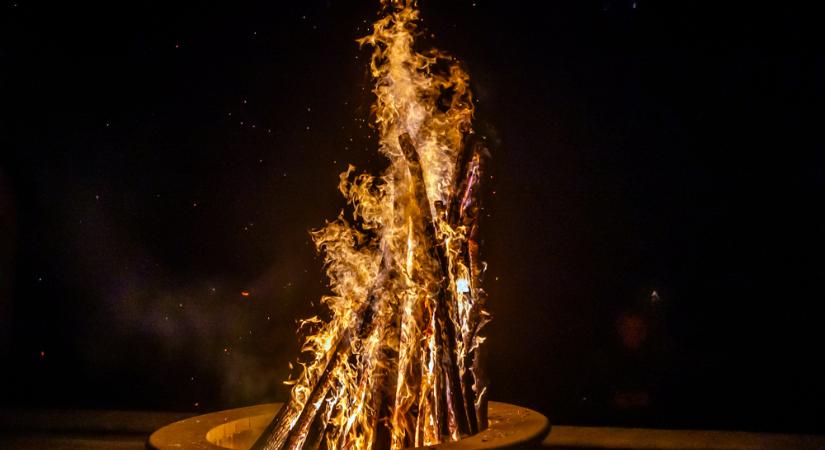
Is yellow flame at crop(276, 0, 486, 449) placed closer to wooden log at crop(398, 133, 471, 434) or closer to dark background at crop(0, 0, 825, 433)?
wooden log at crop(398, 133, 471, 434)

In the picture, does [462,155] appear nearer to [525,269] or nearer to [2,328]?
[525,269]

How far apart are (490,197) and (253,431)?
219 centimetres

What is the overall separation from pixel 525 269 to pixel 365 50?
74.2 inches

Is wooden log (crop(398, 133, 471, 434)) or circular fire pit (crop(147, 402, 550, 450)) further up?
wooden log (crop(398, 133, 471, 434))

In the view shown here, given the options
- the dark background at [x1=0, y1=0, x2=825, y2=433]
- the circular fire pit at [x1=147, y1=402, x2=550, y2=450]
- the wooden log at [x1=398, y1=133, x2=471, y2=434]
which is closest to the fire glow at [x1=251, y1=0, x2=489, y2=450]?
the wooden log at [x1=398, y1=133, x2=471, y2=434]

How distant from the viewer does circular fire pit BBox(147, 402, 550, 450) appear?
2.70 metres

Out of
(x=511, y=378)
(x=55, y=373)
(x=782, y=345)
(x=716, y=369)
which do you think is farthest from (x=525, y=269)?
(x=55, y=373)

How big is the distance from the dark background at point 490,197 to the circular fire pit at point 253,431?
60.5 inches

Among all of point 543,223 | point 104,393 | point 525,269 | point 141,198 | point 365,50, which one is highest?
point 365,50

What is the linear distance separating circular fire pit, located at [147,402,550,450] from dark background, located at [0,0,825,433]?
1538mm

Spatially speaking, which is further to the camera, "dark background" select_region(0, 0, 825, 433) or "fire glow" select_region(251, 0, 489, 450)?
"dark background" select_region(0, 0, 825, 433)

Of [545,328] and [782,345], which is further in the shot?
[545,328]

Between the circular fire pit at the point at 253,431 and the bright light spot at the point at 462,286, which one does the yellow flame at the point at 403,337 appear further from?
the circular fire pit at the point at 253,431

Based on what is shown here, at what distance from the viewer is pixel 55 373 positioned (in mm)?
5559
